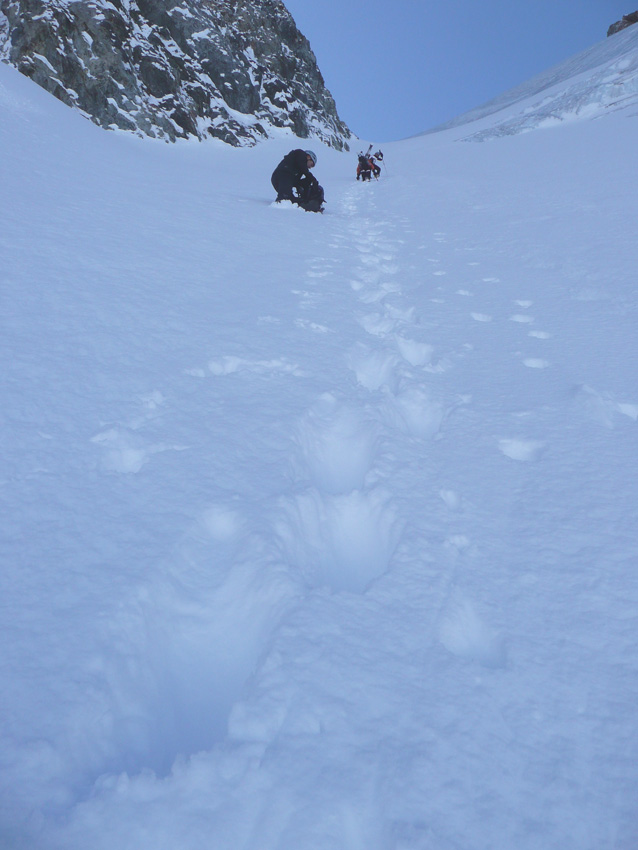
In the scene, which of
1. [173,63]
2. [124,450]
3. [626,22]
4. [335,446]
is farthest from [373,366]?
[626,22]

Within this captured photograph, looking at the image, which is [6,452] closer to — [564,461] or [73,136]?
[564,461]

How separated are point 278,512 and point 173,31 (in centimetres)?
2715

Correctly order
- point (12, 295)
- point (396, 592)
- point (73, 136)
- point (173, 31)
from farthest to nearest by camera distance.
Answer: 1. point (173, 31)
2. point (73, 136)
3. point (12, 295)
4. point (396, 592)

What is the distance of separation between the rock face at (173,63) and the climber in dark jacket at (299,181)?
11619 millimetres

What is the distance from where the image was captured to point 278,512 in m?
1.41

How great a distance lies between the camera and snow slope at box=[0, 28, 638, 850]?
85cm

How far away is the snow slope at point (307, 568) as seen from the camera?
849 millimetres

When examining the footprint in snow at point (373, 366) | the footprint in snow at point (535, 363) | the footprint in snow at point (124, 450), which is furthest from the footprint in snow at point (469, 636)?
the footprint in snow at point (535, 363)

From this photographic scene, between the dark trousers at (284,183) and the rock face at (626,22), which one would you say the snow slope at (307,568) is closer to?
the dark trousers at (284,183)

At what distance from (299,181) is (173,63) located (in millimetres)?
18330

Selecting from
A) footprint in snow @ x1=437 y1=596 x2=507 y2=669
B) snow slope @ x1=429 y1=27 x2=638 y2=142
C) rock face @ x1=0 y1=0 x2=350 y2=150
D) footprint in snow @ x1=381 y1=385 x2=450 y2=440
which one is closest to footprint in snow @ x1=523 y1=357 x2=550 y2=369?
footprint in snow @ x1=381 y1=385 x2=450 y2=440

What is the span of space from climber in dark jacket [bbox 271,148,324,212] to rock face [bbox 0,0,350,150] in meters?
11.6

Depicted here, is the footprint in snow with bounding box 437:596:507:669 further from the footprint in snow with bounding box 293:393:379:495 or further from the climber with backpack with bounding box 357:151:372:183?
the climber with backpack with bounding box 357:151:372:183

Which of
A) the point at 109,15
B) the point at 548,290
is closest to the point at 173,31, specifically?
the point at 109,15
